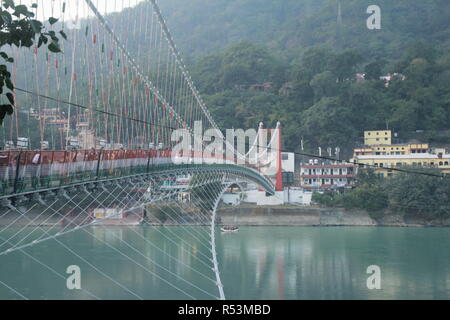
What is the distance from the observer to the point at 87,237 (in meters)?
15.4

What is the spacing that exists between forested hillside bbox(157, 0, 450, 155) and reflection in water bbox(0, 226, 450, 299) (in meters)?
7.92

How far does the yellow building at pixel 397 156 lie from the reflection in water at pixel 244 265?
437 cm

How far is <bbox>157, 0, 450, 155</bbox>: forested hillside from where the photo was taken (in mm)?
24094

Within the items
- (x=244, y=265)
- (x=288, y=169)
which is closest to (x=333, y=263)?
(x=244, y=265)

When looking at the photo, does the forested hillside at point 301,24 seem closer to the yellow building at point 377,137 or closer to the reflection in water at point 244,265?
the yellow building at point 377,137

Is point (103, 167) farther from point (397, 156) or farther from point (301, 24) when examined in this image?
point (301, 24)

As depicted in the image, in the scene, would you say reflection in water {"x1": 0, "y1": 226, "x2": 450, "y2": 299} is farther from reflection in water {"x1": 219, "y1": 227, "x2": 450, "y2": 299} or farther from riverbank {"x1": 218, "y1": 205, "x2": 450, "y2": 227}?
riverbank {"x1": 218, "y1": 205, "x2": 450, "y2": 227}

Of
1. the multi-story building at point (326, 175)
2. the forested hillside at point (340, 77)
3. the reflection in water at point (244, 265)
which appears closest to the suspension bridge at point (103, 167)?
the reflection in water at point (244, 265)

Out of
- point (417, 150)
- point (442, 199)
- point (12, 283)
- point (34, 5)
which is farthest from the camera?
point (417, 150)

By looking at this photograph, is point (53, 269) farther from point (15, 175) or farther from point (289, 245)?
point (15, 175)

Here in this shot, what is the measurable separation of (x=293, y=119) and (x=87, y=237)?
11.3 meters

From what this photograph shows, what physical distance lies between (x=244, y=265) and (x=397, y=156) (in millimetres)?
10448
